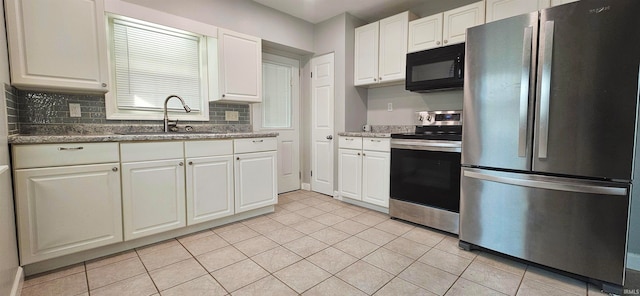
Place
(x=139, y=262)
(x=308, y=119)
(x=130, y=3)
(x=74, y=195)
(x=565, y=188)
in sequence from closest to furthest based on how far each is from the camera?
(x=565, y=188)
(x=74, y=195)
(x=139, y=262)
(x=130, y=3)
(x=308, y=119)

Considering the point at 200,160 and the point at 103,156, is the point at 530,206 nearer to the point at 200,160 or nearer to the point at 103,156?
the point at 200,160

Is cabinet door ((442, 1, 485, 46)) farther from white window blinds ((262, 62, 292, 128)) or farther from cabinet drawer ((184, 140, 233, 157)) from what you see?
cabinet drawer ((184, 140, 233, 157))

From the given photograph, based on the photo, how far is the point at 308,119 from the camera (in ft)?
13.3

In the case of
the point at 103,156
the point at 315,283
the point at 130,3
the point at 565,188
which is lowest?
the point at 315,283

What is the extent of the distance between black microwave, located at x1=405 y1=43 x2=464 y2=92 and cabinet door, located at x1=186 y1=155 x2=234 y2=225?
2117mm

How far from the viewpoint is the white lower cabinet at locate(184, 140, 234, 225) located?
7.68ft

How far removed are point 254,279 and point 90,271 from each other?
114 cm

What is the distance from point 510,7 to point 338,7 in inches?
71.4

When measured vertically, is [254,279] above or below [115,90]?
below

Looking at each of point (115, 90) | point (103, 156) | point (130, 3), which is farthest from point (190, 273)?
point (130, 3)

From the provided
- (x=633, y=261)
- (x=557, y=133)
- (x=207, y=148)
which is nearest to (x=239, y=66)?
(x=207, y=148)

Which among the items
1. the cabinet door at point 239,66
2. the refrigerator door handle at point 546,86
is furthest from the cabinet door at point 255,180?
the refrigerator door handle at point 546,86

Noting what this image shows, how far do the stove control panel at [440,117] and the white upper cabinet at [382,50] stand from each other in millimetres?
509

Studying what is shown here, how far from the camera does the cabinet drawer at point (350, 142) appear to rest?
3.21 meters
